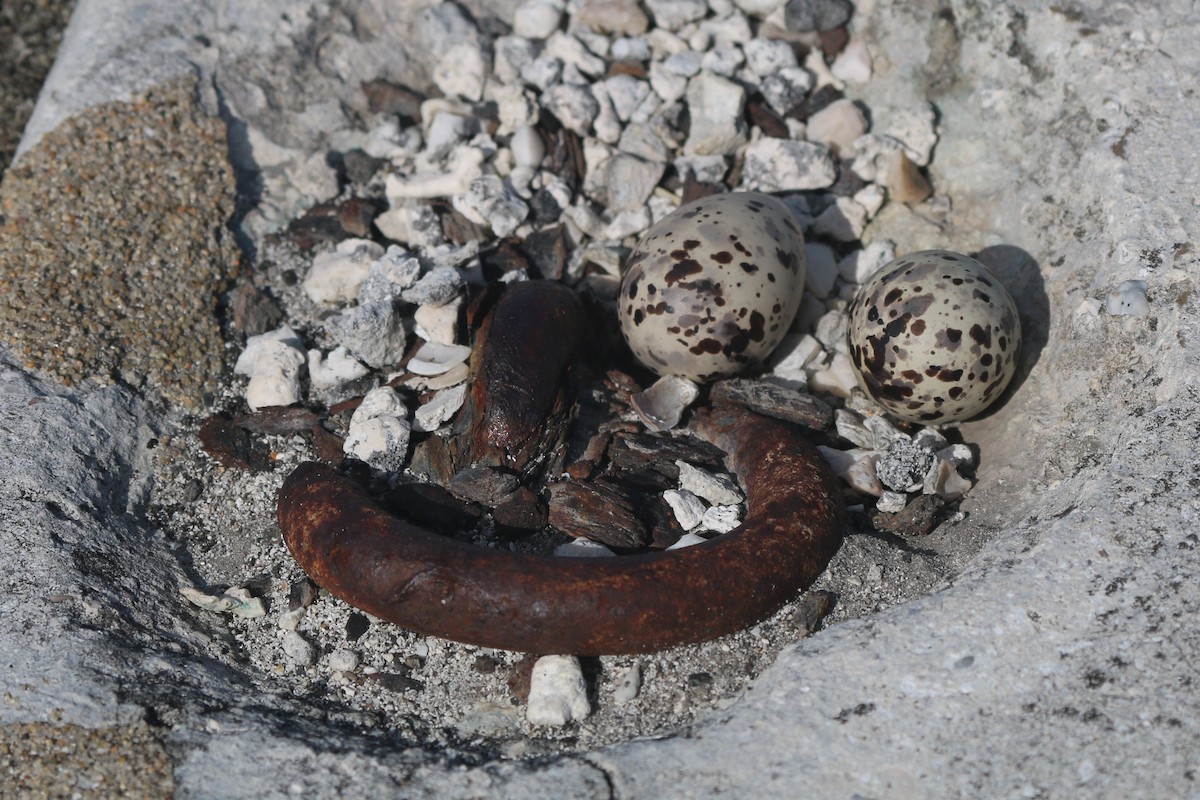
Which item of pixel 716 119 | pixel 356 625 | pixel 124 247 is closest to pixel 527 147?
pixel 716 119

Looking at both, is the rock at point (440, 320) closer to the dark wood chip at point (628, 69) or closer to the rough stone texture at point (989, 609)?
the rough stone texture at point (989, 609)

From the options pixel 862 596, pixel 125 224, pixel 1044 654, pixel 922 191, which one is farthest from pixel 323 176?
Answer: pixel 1044 654

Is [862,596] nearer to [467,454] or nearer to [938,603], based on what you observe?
[938,603]

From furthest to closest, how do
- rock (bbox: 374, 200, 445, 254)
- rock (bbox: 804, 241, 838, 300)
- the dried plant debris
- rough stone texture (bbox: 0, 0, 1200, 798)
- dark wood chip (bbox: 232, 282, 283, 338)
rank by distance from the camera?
rock (bbox: 374, 200, 445, 254), rock (bbox: 804, 241, 838, 300), dark wood chip (bbox: 232, 282, 283, 338), the dried plant debris, rough stone texture (bbox: 0, 0, 1200, 798)

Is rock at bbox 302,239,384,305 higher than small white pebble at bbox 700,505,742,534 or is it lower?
lower

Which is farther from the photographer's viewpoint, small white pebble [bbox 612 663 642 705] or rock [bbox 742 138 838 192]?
rock [bbox 742 138 838 192]

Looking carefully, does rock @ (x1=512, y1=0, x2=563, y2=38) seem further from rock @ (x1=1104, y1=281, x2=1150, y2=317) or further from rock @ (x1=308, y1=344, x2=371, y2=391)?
rock @ (x1=1104, y1=281, x2=1150, y2=317)

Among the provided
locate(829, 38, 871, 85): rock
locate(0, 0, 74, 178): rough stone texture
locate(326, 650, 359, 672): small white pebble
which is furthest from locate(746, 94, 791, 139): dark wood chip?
locate(0, 0, 74, 178): rough stone texture

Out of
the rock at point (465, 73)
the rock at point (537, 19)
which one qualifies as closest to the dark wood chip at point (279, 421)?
the rock at point (465, 73)
